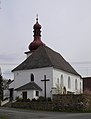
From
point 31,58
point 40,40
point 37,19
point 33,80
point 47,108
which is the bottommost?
point 47,108

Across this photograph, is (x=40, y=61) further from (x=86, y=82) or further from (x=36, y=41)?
(x=86, y=82)

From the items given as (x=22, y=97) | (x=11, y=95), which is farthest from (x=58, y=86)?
(x=11, y=95)

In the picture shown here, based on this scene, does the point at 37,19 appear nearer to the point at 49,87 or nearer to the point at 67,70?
the point at 67,70

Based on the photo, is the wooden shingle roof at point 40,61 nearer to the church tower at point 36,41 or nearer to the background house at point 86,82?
the church tower at point 36,41

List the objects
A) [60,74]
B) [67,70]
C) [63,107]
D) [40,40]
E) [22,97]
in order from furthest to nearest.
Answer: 1. [40,40]
2. [67,70]
3. [60,74]
4. [22,97]
5. [63,107]

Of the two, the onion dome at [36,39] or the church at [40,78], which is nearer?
the church at [40,78]

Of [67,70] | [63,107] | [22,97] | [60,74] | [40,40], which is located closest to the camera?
[63,107]

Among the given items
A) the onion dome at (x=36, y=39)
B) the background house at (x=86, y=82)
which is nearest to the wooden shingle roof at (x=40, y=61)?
the onion dome at (x=36, y=39)

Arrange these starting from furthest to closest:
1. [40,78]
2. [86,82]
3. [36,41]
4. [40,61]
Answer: [86,82] → [36,41] → [40,61] → [40,78]

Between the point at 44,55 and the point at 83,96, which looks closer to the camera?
the point at 83,96

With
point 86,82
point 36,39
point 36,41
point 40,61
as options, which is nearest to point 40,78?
point 40,61

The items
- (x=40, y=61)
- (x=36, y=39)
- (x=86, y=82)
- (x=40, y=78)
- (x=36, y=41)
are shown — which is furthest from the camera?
(x=86, y=82)

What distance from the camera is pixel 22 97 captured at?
5409 cm

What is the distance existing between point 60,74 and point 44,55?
15.1ft
